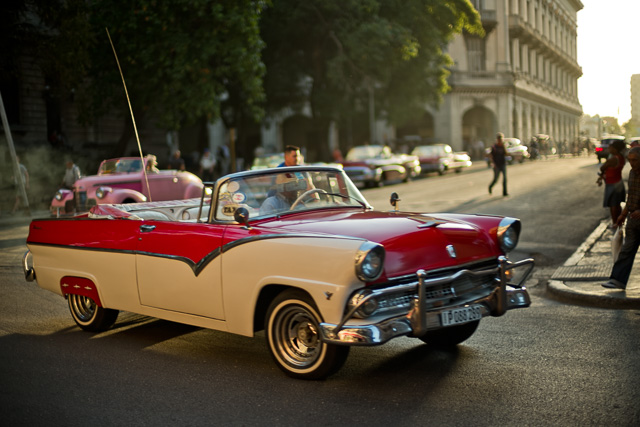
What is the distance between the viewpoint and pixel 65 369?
5844mm

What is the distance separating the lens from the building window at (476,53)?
6581cm

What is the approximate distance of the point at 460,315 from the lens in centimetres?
521

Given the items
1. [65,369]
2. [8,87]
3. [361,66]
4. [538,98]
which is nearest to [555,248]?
[65,369]

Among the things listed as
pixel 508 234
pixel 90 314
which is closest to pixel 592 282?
pixel 508 234

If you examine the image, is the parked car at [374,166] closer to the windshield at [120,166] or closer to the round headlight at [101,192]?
the windshield at [120,166]

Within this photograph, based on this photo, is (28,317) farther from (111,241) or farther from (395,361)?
(395,361)

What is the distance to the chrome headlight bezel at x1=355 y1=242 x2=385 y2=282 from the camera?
4867 millimetres

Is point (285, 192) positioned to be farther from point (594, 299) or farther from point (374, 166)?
point (374, 166)

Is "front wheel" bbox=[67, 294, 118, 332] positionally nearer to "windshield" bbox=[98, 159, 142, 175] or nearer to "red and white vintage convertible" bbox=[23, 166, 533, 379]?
"red and white vintage convertible" bbox=[23, 166, 533, 379]

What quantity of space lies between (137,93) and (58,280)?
2182 centimetres

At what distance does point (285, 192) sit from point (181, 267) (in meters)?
1.00

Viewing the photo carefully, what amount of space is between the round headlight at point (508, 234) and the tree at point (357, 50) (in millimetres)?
28657

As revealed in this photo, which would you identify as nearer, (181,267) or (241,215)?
(241,215)

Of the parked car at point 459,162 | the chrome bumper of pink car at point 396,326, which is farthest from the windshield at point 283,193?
the parked car at point 459,162
